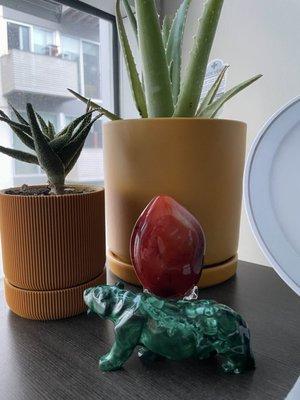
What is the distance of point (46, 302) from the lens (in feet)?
0.95

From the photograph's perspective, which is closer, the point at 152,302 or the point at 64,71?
the point at 152,302

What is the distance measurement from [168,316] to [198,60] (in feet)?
0.82

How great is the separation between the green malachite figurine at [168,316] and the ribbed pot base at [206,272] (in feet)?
0.33

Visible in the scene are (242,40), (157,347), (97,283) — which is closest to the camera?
(157,347)

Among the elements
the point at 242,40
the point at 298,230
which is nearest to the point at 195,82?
the point at 298,230

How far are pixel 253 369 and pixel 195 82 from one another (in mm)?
266

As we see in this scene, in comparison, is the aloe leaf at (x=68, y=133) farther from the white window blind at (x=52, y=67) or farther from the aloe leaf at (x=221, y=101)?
the white window blind at (x=52, y=67)

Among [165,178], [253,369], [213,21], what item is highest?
[213,21]

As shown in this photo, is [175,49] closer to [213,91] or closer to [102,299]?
[213,91]

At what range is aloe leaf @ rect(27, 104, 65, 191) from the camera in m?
0.26

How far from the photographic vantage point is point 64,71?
2.19 feet

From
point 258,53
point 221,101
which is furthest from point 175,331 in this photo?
point 258,53

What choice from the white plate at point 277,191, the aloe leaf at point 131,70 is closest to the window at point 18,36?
the aloe leaf at point 131,70

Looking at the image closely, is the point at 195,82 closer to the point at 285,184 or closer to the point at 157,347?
the point at 285,184
